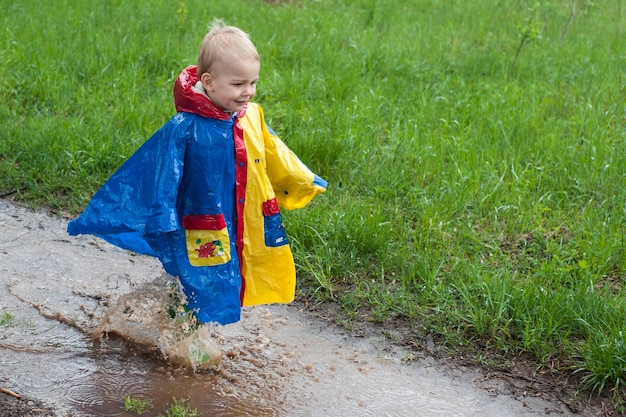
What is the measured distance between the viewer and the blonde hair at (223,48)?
3201mm

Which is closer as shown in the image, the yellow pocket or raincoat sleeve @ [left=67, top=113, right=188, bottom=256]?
raincoat sleeve @ [left=67, top=113, right=188, bottom=256]

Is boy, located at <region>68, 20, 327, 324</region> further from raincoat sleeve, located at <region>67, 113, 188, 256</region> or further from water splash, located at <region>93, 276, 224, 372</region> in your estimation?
water splash, located at <region>93, 276, 224, 372</region>

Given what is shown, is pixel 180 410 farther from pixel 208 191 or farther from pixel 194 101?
pixel 194 101

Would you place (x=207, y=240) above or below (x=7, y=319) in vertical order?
above

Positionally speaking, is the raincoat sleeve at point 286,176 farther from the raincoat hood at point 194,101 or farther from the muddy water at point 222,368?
the muddy water at point 222,368

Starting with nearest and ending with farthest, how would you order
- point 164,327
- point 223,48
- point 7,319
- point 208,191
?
point 223,48, point 208,191, point 164,327, point 7,319

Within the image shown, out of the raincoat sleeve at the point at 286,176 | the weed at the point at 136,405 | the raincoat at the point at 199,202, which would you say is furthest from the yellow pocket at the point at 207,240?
the weed at the point at 136,405

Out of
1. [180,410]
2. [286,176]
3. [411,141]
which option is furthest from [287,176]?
[411,141]

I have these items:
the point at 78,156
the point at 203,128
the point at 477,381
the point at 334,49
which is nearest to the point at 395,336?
the point at 477,381

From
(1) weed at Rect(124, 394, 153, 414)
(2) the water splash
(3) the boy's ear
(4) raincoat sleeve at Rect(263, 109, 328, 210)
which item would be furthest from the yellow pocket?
(1) weed at Rect(124, 394, 153, 414)

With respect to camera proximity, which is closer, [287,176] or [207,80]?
[207,80]

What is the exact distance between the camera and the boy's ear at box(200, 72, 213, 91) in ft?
10.7

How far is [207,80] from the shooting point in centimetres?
328

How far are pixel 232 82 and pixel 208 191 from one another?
453 mm
